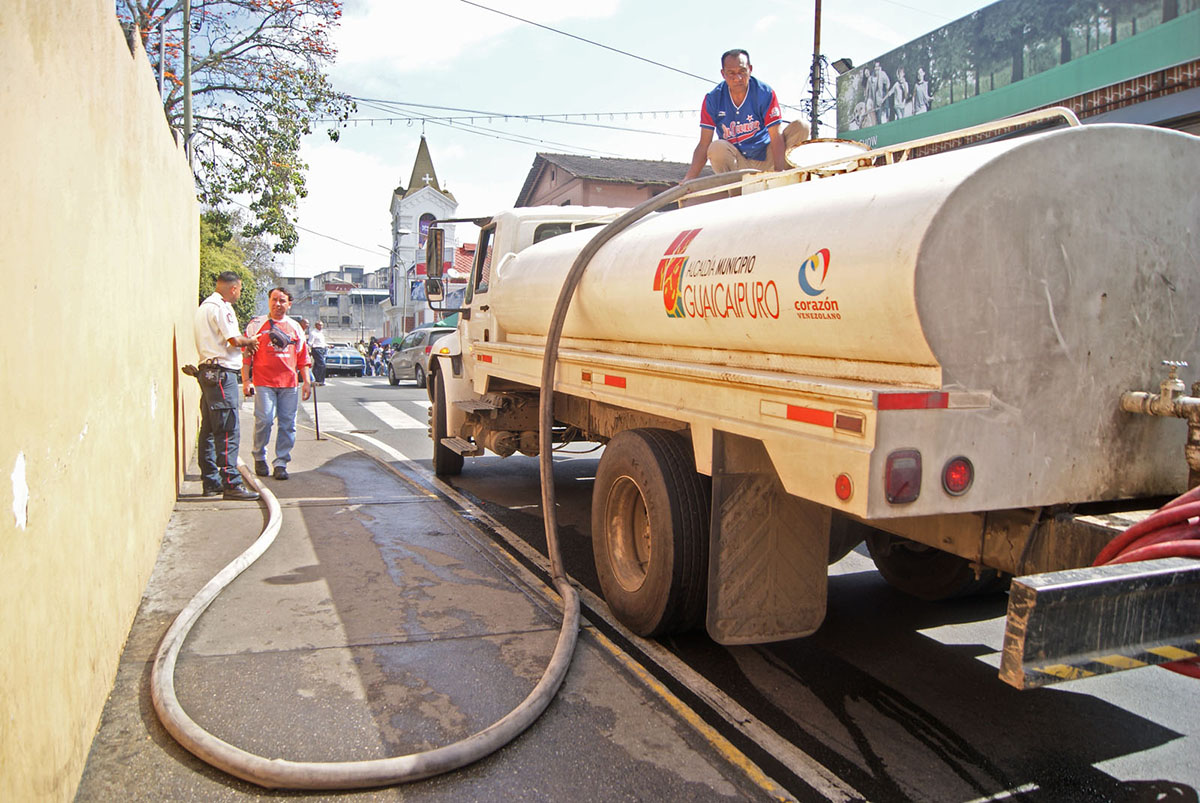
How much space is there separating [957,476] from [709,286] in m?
1.40

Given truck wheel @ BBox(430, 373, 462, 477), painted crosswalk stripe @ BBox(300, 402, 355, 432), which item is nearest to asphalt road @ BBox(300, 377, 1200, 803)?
truck wheel @ BBox(430, 373, 462, 477)

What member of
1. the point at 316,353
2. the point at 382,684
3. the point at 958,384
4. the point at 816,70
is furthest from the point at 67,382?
the point at 816,70

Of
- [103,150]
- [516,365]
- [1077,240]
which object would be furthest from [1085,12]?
[103,150]

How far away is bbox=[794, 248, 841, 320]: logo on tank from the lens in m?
3.12

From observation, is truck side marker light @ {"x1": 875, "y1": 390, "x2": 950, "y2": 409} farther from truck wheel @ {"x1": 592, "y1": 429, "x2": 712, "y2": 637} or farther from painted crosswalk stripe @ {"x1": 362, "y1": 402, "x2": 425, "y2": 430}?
painted crosswalk stripe @ {"x1": 362, "y1": 402, "x2": 425, "y2": 430}

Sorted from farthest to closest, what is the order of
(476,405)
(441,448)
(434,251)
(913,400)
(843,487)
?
(441,448)
(434,251)
(476,405)
(843,487)
(913,400)

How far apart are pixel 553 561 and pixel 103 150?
3014 mm

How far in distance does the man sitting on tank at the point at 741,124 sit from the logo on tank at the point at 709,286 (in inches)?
83.7

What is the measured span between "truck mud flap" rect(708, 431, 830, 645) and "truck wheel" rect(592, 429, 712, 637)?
27cm

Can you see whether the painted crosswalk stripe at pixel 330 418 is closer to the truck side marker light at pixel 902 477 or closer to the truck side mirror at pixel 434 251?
the truck side mirror at pixel 434 251

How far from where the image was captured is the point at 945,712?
3.62 meters

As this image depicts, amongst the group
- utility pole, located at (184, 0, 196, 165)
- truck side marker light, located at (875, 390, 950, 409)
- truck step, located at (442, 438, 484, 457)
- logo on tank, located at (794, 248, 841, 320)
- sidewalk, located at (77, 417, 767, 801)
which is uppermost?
utility pole, located at (184, 0, 196, 165)

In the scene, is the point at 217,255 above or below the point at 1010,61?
below

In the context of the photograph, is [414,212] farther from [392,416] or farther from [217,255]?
[392,416]
